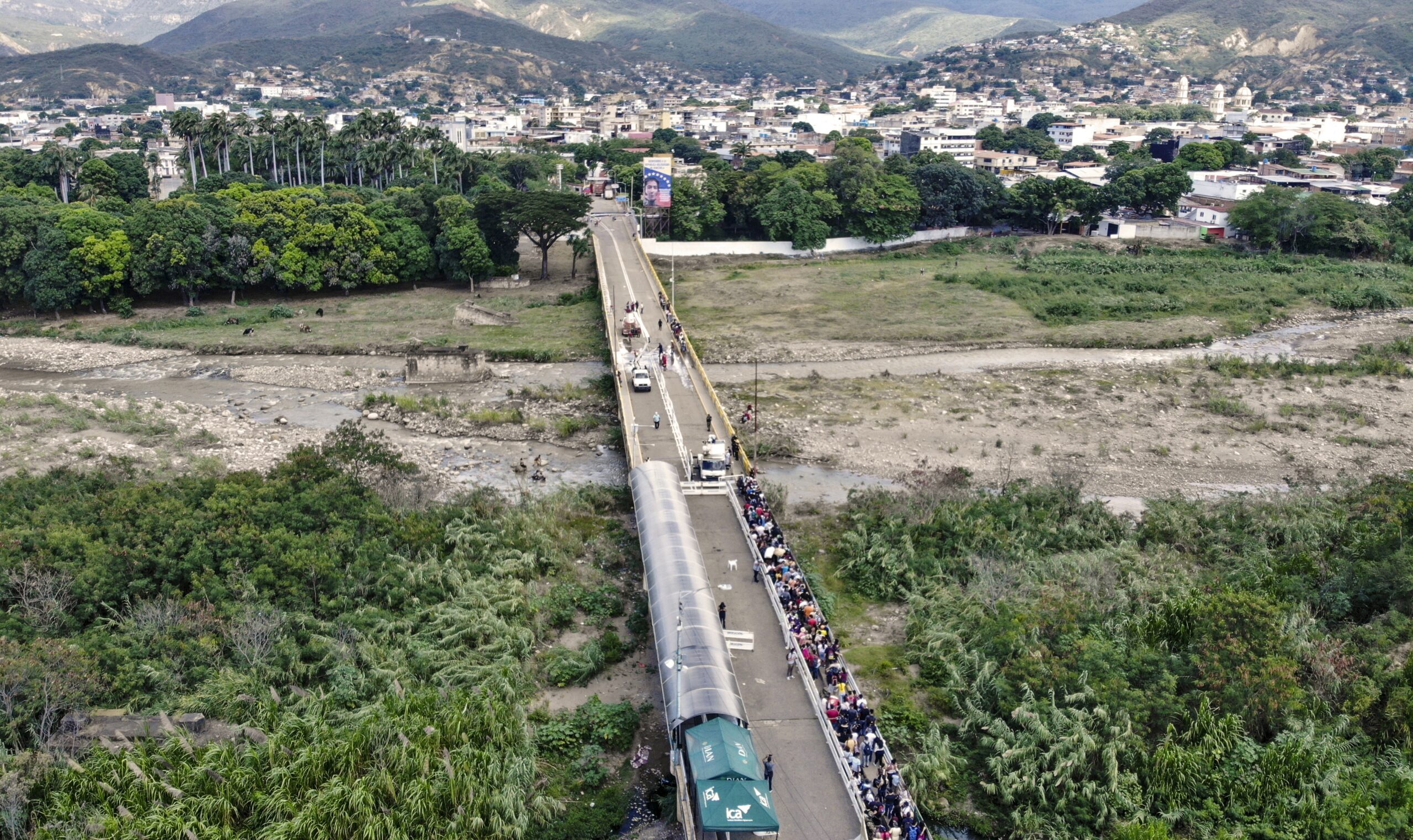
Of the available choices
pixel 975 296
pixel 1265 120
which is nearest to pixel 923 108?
pixel 1265 120

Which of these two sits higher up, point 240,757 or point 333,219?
point 333,219

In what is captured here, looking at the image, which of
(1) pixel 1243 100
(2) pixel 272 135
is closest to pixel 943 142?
(2) pixel 272 135

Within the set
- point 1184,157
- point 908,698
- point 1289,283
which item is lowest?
point 908,698

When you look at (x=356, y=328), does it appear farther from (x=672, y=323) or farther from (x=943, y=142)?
(x=943, y=142)

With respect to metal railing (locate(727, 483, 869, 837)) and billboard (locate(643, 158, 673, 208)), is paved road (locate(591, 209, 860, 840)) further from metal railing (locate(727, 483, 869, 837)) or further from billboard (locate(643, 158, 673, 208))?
billboard (locate(643, 158, 673, 208))

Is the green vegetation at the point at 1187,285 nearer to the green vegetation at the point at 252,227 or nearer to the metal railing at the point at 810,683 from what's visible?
the green vegetation at the point at 252,227

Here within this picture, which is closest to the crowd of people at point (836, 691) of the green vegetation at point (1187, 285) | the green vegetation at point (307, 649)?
the green vegetation at point (307, 649)

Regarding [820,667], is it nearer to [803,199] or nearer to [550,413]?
[550,413]

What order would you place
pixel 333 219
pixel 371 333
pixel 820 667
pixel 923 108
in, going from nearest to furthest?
pixel 820 667 → pixel 371 333 → pixel 333 219 → pixel 923 108
